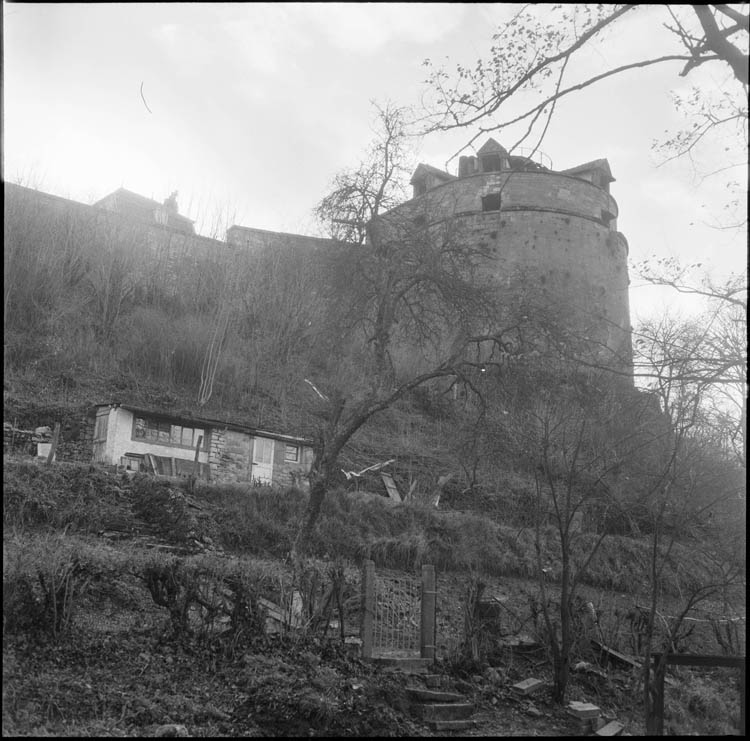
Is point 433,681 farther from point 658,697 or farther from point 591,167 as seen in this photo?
point 591,167

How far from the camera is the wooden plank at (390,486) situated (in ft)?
73.8

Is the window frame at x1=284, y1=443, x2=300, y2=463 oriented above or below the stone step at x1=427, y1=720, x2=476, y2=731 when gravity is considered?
above

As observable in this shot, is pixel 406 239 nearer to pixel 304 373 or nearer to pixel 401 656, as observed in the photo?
pixel 401 656

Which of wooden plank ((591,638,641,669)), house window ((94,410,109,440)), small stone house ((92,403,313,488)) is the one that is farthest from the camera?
house window ((94,410,109,440))

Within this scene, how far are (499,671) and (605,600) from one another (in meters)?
8.09

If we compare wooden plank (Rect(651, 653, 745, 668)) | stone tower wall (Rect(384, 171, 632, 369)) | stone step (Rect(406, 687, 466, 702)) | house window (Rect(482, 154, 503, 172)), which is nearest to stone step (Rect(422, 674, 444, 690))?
stone step (Rect(406, 687, 466, 702))

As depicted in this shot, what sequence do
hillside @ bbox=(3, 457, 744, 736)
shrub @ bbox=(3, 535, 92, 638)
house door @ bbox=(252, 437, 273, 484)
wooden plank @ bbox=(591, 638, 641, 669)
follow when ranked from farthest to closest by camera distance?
house door @ bbox=(252, 437, 273, 484) → wooden plank @ bbox=(591, 638, 641, 669) → shrub @ bbox=(3, 535, 92, 638) → hillside @ bbox=(3, 457, 744, 736)

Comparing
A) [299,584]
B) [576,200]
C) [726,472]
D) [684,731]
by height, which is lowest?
[684,731]

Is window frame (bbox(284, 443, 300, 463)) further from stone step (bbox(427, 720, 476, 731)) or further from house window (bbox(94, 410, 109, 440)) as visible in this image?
stone step (bbox(427, 720, 476, 731))

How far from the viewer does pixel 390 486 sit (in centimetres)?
2283

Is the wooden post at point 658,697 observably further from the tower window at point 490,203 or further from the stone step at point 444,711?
the tower window at point 490,203

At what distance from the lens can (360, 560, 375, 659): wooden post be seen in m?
8.73

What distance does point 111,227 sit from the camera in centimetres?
2955

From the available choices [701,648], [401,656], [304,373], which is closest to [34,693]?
[401,656]
